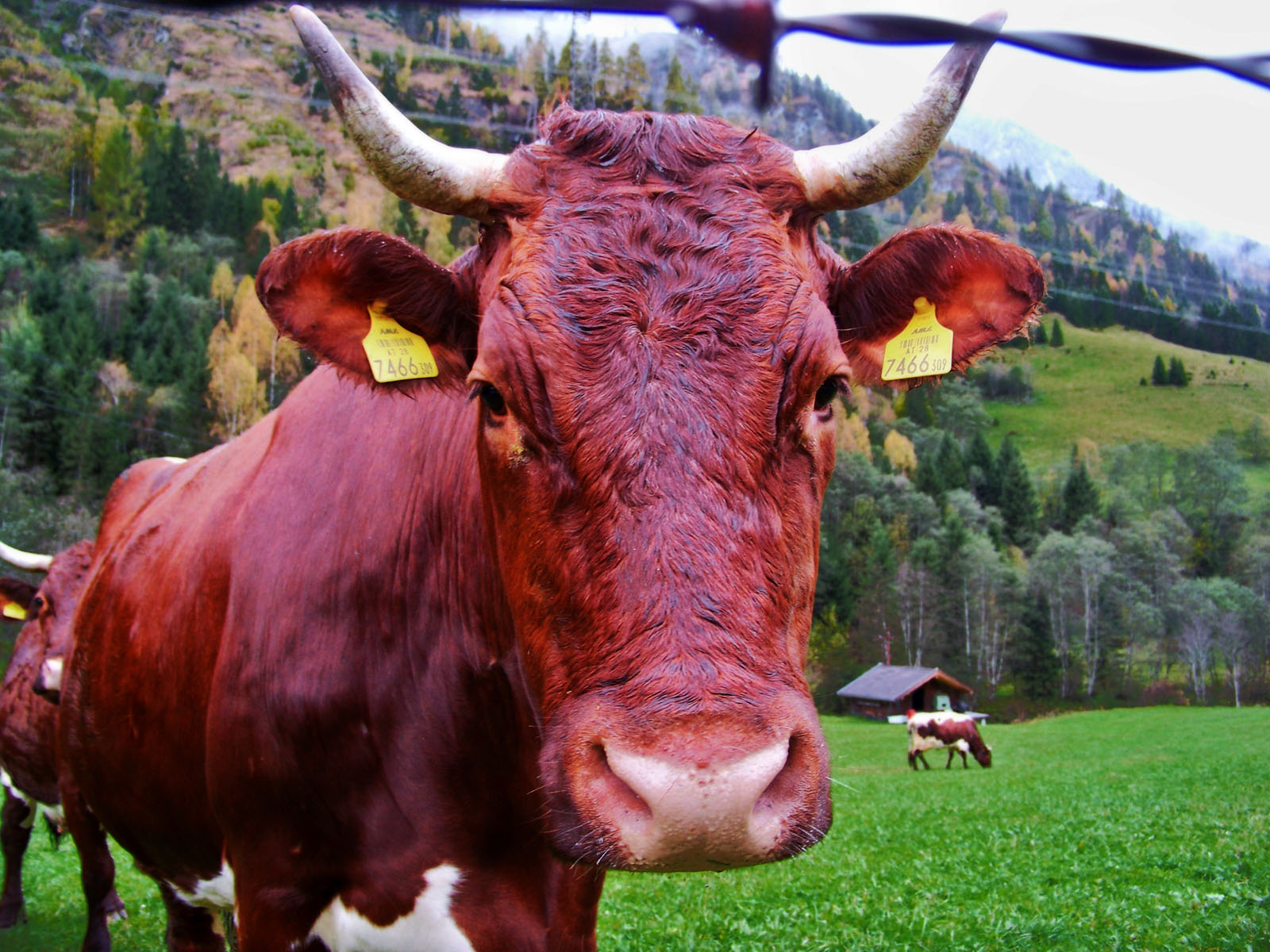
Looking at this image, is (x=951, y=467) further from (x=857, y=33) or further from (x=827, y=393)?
(x=857, y=33)

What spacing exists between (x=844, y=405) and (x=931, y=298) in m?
30.1

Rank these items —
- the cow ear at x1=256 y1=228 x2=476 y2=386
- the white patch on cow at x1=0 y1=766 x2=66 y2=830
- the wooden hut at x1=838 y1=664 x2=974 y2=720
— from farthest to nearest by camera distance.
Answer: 1. the wooden hut at x1=838 y1=664 x2=974 y2=720
2. the white patch on cow at x1=0 y1=766 x2=66 y2=830
3. the cow ear at x1=256 y1=228 x2=476 y2=386

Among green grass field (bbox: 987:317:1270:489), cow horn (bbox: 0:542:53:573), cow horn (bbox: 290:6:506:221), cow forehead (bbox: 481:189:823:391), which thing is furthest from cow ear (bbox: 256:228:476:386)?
green grass field (bbox: 987:317:1270:489)

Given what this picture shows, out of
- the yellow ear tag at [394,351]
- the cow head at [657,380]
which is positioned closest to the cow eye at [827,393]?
the cow head at [657,380]

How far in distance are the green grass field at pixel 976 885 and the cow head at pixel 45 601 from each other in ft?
7.62

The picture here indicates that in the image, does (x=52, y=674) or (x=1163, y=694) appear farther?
(x=1163, y=694)

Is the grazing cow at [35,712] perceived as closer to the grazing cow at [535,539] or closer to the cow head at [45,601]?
the cow head at [45,601]

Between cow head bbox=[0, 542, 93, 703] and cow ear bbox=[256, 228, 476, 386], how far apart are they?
5200mm

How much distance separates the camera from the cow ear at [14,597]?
29.4ft

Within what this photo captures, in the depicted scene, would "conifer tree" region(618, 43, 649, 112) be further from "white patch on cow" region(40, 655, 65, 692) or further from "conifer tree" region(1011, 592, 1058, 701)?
"conifer tree" region(1011, 592, 1058, 701)

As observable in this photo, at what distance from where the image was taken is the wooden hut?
49.4 metres

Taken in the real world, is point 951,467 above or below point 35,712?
below

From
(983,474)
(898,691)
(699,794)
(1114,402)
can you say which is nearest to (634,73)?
(699,794)

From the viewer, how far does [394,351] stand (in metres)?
2.82
